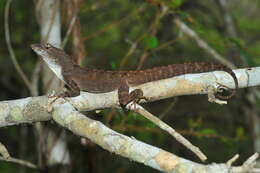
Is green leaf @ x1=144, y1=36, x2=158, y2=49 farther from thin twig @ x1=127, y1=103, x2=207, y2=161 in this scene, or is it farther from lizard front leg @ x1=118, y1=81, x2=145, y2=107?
thin twig @ x1=127, y1=103, x2=207, y2=161

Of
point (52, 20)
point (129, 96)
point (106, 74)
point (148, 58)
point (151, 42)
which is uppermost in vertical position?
point (52, 20)

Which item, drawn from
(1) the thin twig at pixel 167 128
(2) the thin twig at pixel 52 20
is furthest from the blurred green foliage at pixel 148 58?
(1) the thin twig at pixel 167 128

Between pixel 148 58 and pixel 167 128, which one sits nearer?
pixel 167 128

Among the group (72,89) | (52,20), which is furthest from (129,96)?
(52,20)

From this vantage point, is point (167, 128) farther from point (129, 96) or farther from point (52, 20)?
point (52, 20)

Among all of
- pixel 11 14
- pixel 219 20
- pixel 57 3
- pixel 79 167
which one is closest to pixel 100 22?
pixel 11 14

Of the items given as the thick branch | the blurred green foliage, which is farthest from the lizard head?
the blurred green foliage
